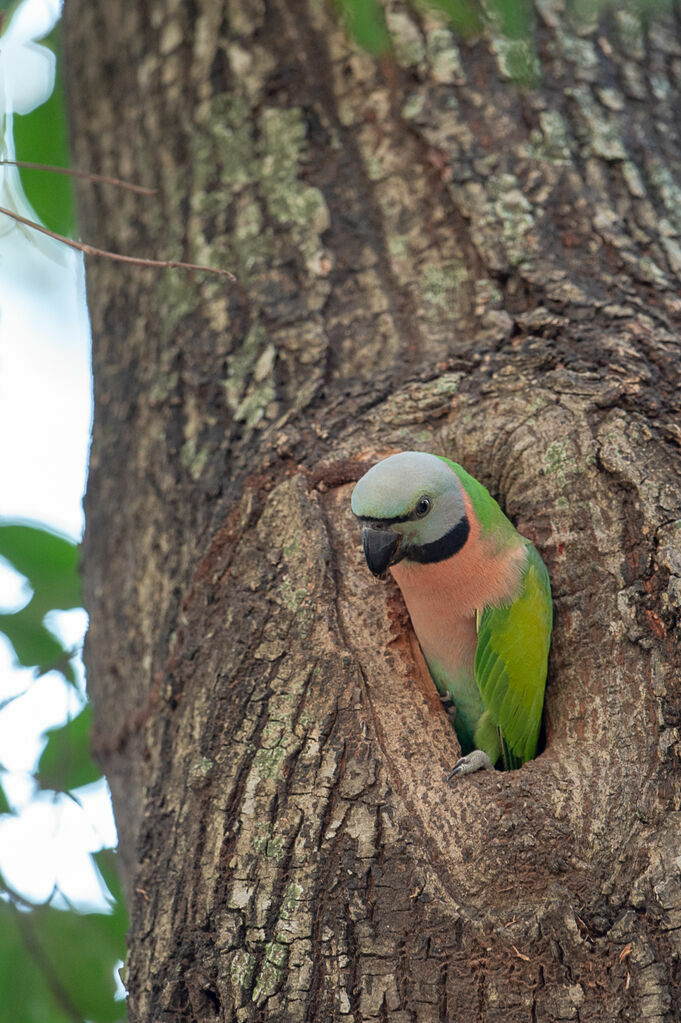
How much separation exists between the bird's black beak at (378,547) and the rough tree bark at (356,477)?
106mm

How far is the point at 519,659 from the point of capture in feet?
9.89

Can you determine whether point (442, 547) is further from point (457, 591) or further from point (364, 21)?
point (364, 21)

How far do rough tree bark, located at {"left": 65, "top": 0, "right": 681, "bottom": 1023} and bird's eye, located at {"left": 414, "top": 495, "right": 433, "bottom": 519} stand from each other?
22 cm

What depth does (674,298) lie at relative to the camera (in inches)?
125

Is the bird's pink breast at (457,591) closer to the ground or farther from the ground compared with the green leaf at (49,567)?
closer to the ground

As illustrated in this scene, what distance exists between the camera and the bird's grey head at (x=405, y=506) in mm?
2771

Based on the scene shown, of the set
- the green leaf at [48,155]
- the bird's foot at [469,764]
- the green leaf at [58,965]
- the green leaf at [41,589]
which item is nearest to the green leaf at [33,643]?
the green leaf at [41,589]

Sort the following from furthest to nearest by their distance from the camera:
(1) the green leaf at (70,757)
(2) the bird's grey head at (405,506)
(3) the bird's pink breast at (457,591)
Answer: (1) the green leaf at (70,757), (3) the bird's pink breast at (457,591), (2) the bird's grey head at (405,506)

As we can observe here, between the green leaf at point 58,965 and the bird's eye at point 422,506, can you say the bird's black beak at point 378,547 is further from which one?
the green leaf at point 58,965

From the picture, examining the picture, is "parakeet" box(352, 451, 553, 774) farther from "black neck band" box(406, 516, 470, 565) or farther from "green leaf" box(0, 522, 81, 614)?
"green leaf" box(0, 522, 81, 614)

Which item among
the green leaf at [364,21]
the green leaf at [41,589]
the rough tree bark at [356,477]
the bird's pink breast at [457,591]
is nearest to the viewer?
the rough tree bark at [356,477]

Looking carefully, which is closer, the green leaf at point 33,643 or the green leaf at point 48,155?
the green leaf at point 33,643

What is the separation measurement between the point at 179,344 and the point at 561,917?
2.34m

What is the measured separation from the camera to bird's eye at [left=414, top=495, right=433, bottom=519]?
291 centimetres
